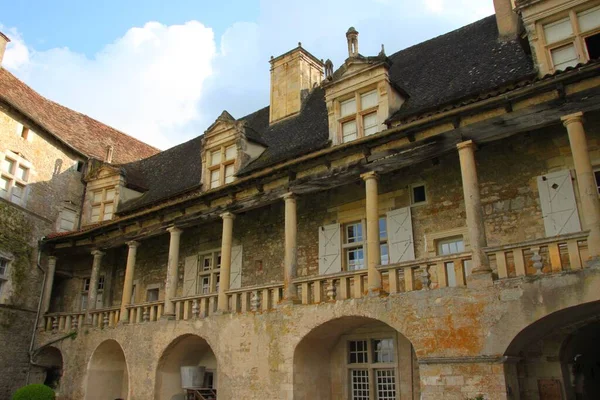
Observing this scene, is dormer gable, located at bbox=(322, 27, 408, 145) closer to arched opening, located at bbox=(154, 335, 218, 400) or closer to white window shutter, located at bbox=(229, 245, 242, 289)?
A: white window shutter, located at bbox=(229, 245, 242, 289)

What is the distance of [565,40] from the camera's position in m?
10.5

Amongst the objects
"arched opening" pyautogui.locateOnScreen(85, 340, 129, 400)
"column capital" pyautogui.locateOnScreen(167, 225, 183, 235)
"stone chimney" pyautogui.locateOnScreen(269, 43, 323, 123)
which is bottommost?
"arched opening" pyautogui.locateOnScreen(85, 340, 129, 400)

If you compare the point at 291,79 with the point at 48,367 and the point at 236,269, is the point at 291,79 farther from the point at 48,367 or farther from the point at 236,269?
the point at 48,367

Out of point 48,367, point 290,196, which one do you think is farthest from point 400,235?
point 48,367

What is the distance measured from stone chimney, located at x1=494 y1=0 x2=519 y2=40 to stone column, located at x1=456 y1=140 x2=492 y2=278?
466 cm

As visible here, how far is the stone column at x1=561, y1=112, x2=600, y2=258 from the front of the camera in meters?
7.98

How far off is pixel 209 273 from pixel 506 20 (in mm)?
10533

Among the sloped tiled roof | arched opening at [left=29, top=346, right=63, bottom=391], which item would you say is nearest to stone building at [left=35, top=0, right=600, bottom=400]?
arched opening at [left=29, top=346, right=63, bottom=391]

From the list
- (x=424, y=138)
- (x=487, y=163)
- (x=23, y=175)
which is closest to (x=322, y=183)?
(x=424, y=138)

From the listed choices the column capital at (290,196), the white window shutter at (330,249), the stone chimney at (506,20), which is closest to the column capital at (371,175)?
the column capital at (290,196)

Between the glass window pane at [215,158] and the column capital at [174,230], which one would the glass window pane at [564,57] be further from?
the column capital at [174,230]

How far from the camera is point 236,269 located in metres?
14.8

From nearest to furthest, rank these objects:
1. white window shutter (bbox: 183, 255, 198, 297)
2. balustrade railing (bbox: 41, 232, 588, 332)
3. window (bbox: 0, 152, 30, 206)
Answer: balustrade railing (bbox: 41, 232, 588, 332) → white window shutter (bbox: 183, 255, 198, 297) → window (bbox: 0, 152, 30, 206)

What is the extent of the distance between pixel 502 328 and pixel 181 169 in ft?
42.5
